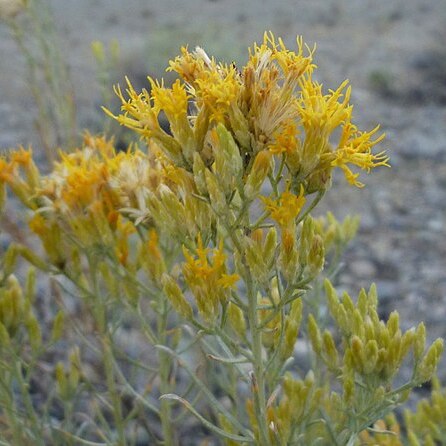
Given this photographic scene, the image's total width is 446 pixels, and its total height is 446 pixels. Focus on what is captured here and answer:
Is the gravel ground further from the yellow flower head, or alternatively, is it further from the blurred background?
the yellow flower head

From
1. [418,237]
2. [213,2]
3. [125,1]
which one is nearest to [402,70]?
[418,237]

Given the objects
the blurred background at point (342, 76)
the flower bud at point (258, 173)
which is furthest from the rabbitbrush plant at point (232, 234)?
the blurred background at point (342, 76)

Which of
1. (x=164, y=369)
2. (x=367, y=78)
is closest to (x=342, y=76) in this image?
(x=367, y=78)

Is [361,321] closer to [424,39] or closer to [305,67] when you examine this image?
[305,67]

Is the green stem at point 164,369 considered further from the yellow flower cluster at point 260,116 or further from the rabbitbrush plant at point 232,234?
the yellow flower cluster at point 260,116

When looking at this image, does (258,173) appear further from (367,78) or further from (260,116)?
(367,78)

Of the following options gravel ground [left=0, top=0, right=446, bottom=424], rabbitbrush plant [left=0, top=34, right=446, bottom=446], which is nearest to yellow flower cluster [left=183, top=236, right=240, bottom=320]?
rabbitbrush plant [left=0, top=34, right=446, bottom=446]
